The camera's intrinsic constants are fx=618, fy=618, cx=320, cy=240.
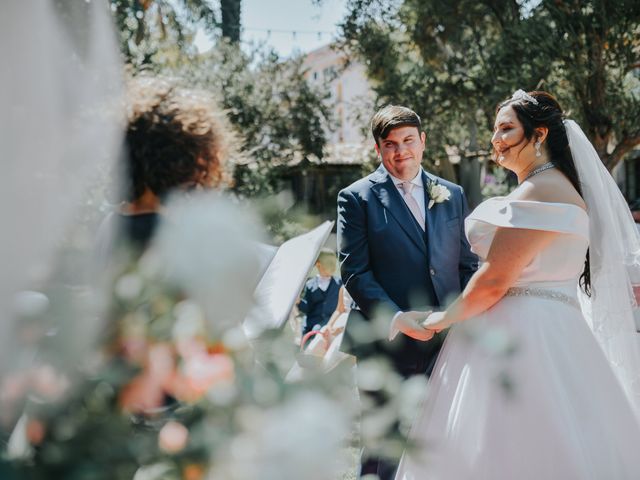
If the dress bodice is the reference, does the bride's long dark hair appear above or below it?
above

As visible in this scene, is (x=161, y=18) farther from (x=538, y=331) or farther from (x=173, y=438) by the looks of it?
(x=173, y=438)

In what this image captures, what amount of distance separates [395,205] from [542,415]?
3.83ft

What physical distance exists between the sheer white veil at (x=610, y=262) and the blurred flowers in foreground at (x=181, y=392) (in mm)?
2364

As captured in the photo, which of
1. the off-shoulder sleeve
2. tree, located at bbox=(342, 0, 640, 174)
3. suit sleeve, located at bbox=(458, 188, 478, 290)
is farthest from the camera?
tree, located at bbox=(342, 0, 640, 174)

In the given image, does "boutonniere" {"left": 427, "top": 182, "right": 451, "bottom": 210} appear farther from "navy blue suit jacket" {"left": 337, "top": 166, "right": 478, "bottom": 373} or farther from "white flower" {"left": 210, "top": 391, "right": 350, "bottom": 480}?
"white flower" {"left": 210, "top": 391, "right": 350, "bottom": 480}

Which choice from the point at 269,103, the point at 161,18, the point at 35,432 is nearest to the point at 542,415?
the point at 35,432

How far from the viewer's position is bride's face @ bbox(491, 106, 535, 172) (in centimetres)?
265

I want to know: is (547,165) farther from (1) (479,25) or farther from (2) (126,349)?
(1) (479,25)

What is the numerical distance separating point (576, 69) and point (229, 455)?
1226cm

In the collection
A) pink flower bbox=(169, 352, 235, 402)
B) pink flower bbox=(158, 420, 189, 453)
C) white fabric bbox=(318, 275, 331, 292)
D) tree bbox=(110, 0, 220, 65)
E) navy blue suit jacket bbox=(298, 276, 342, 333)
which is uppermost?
tree bbox=(110, 0, 220, 65)

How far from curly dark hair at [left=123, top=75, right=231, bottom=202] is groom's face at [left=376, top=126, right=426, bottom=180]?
1666 mm

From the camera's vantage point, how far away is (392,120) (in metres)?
3.00

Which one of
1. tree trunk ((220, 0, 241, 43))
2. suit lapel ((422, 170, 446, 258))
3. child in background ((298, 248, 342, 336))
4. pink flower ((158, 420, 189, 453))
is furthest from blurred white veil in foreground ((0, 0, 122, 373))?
tree trunk ((220, 0, 241, 43))

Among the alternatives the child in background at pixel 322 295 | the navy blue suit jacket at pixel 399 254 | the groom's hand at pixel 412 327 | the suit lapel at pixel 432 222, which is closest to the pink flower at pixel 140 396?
the groom's hand at pixel 412 327
